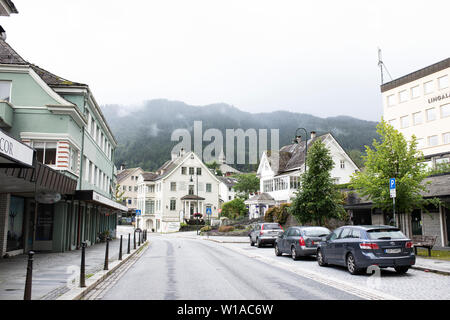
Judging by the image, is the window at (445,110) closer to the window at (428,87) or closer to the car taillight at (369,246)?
the window at (428,87)

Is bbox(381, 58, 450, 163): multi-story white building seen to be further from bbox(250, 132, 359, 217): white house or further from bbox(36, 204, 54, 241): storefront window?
bbox(36, 204, 54, 241): storefront window

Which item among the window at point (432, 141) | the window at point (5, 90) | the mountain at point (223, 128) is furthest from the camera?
the mountain at point (223, 128)

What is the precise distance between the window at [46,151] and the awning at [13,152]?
1112 centimetres

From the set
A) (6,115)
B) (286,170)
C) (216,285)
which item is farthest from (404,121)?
(216,285)

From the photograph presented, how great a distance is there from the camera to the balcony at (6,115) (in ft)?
64.9

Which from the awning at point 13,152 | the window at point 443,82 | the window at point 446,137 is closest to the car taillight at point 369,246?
the awning at point 13,152

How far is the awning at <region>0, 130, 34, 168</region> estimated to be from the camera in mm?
8250

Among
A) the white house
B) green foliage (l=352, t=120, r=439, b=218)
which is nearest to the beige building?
the white house

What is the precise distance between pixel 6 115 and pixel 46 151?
2.53m

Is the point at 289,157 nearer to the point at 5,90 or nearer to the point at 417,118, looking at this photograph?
the point at 417,118
